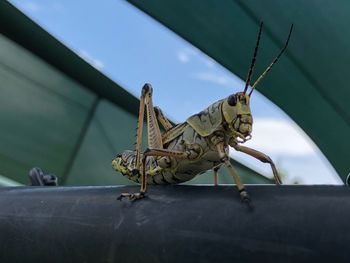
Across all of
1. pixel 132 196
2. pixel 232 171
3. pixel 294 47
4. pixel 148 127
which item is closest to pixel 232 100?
pixel 232 171

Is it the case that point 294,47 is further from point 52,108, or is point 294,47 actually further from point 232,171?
point 52,108

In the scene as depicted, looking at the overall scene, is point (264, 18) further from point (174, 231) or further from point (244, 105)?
point (174, 231)

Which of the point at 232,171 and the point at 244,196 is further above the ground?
the point at 232,171

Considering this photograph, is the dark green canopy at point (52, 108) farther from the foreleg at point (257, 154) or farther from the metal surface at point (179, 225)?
the metal surface at point (179, 225)

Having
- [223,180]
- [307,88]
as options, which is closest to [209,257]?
[307,88]

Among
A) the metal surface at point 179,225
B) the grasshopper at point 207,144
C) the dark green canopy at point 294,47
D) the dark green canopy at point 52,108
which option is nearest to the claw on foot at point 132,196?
the metal surface at point 179,225
